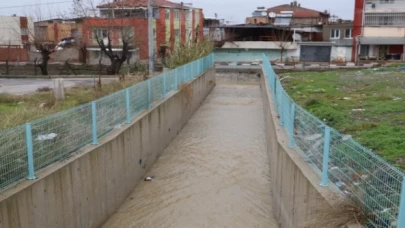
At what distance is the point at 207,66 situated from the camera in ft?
82.1

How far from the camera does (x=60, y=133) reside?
6.50m

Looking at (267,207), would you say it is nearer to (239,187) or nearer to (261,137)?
(239,187)

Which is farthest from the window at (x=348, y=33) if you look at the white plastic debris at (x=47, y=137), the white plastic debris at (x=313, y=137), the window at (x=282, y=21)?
the white plastic debris at (x=47, y=137)

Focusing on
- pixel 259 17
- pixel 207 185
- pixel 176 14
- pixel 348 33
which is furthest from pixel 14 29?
pixel 207 185

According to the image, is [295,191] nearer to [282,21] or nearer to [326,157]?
[326,157]

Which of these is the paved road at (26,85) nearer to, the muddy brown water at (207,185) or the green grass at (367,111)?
the muddy brown water at (207,185)

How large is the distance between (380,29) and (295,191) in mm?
38858

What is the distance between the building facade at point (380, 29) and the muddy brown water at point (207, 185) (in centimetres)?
2911

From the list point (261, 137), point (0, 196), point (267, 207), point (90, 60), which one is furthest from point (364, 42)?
point (0, 196)

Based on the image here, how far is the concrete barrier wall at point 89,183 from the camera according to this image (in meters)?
5.11

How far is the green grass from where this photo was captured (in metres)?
6.73

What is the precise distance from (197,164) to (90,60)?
31.2m

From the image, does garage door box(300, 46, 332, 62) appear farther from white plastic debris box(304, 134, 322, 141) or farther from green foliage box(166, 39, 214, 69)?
white plastic debris box(304, 134, 322, 141)

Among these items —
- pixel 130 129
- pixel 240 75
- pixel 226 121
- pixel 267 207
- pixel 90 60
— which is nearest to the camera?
pixel 267 207
